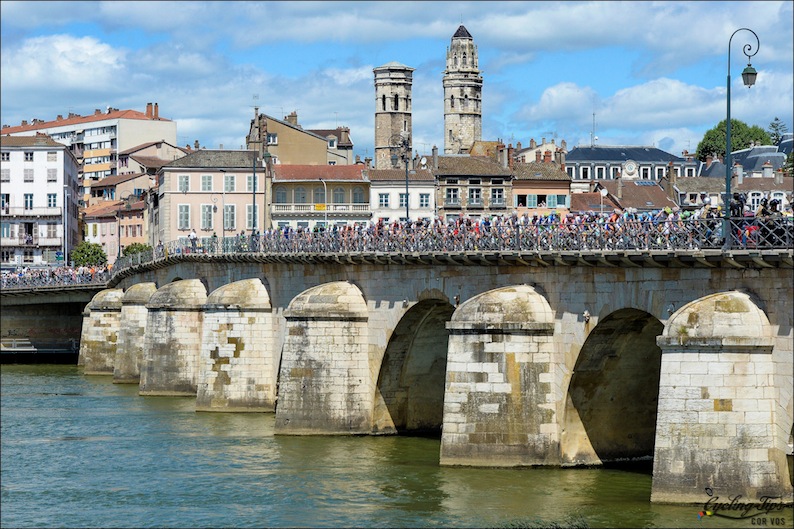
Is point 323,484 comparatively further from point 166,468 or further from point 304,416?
point 304,416

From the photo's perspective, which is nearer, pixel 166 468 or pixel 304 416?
pixel 166 468

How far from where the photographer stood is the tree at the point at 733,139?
13900 centimetres

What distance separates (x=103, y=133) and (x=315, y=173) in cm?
7975

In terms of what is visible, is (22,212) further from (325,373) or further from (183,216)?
(183,216)

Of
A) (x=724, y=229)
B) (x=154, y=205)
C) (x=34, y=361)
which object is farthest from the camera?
(x=154, y=205)

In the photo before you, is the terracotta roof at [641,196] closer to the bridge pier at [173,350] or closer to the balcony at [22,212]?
the bridge pier at [173,350]

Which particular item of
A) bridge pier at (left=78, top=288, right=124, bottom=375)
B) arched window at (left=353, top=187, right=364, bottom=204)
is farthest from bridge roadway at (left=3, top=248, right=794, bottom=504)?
arched window at (left=353, top=187, right=364, bottom=204)

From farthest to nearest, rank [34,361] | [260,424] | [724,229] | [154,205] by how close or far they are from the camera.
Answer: [154,205], [34,361], [260,424], [724,229]

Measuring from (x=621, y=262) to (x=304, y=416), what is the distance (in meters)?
15.6

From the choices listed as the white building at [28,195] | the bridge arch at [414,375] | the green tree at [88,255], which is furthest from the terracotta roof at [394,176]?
the bridge arch at [414,375]

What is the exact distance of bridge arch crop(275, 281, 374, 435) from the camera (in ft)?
161

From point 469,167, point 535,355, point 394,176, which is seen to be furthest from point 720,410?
point 469,167

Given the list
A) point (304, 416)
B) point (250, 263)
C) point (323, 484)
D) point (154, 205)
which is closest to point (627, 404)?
point (323, 484)

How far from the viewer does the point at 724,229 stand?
107ft
